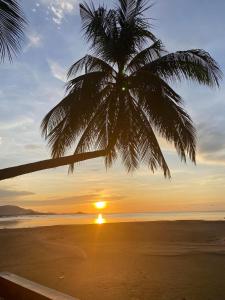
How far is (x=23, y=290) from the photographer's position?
345 cm

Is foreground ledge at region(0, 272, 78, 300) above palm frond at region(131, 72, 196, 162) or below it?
below

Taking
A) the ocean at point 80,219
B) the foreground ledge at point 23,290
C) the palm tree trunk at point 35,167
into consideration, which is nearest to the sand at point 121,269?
the palm tree trunk at point 35,167

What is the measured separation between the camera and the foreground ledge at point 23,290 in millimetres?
3032

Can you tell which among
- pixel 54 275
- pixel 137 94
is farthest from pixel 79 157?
pixel 137 94

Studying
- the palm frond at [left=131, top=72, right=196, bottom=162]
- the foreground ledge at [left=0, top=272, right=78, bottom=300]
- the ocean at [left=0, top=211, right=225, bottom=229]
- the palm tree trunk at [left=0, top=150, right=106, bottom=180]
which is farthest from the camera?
the ocean at [left=0, top=211, right=225, bottom=229]

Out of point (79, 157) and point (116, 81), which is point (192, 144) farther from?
point (79, 157)

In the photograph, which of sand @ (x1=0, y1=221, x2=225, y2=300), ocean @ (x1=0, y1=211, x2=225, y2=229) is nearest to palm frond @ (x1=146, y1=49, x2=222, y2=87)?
sand @ (x1=0, y1=221, x2=225, y2=300)

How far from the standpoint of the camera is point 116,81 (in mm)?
11352

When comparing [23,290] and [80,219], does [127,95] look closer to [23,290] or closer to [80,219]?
[23,290]

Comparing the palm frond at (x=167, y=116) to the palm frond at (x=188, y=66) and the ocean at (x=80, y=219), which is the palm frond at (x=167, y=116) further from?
the ocean at (x=80, y=219)

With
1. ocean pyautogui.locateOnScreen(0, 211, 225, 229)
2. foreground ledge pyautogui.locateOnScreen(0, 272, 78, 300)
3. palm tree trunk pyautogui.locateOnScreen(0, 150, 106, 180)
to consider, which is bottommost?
ocean pyautogui.locateOnScreen(0, 211, 225, 229)

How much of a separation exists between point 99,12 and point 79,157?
668 centimetres

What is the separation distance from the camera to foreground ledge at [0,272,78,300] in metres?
3.03

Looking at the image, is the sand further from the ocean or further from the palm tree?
the ocean
